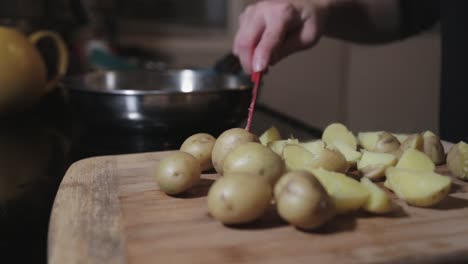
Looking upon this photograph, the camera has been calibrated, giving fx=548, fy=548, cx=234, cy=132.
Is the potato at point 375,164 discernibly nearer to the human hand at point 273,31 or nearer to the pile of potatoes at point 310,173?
the pile of potatoes at point 310,173

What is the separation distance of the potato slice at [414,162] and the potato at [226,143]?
0.22m

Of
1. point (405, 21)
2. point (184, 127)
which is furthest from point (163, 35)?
point (184, 127)

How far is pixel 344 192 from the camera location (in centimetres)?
67

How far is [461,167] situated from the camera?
32.9 inches

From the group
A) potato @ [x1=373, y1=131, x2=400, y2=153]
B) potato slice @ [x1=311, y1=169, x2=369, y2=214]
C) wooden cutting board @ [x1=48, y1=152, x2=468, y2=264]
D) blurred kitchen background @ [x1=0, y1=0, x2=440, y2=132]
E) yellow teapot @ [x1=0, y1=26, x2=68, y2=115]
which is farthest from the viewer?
blurred kitchen background @ [x1=0, y1=0, x2=440, y2=132]

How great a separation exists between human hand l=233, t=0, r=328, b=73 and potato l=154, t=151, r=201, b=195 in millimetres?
286

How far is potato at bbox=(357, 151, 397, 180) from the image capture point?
2.72 feet

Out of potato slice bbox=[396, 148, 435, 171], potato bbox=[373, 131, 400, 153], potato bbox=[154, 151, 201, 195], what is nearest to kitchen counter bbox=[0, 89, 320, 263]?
potato bbox=[154, 151, 201, 195]

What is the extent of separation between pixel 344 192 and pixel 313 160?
11cm

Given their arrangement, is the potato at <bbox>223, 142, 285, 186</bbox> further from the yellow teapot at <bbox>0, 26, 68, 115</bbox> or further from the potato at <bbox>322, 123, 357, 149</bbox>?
the yellow teapot at <bbox>0, 26, 68, 115</bbox>

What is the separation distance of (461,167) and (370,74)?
1594mm

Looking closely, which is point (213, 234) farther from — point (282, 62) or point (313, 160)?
point (282, 62)

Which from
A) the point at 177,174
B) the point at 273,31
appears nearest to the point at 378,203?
the point at 177,174

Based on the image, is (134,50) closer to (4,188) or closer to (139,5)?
(139,5)
